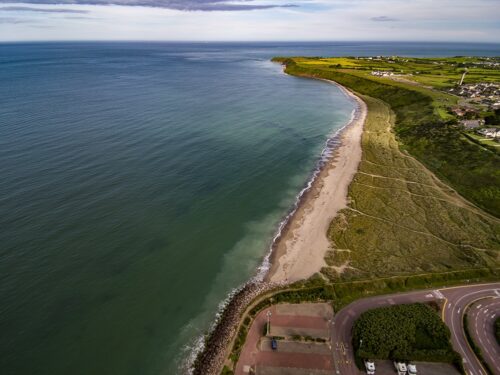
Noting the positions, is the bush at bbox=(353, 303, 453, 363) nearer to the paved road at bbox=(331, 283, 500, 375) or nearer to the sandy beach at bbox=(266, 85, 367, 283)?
the paved road at bbox=(331, 283, 500, 375)

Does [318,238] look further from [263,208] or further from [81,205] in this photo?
[81,205]

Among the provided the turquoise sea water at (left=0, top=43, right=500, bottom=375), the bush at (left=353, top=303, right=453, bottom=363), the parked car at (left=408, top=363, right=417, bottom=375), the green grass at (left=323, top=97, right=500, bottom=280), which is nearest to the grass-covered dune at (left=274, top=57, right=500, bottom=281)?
the green grass at (left=323, top=97, right=500, bottom=280)

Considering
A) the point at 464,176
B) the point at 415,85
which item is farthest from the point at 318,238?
the point at 415,85

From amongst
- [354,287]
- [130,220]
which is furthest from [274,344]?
[130,220]

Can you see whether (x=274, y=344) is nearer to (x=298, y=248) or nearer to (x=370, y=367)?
(x=370, y=367)

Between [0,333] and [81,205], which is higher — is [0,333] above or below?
below

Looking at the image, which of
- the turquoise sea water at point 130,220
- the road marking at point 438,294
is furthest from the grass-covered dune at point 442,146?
the road marking at point 438,294

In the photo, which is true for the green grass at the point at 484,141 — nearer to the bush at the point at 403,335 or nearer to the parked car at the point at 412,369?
the bush at the point at 403,335
